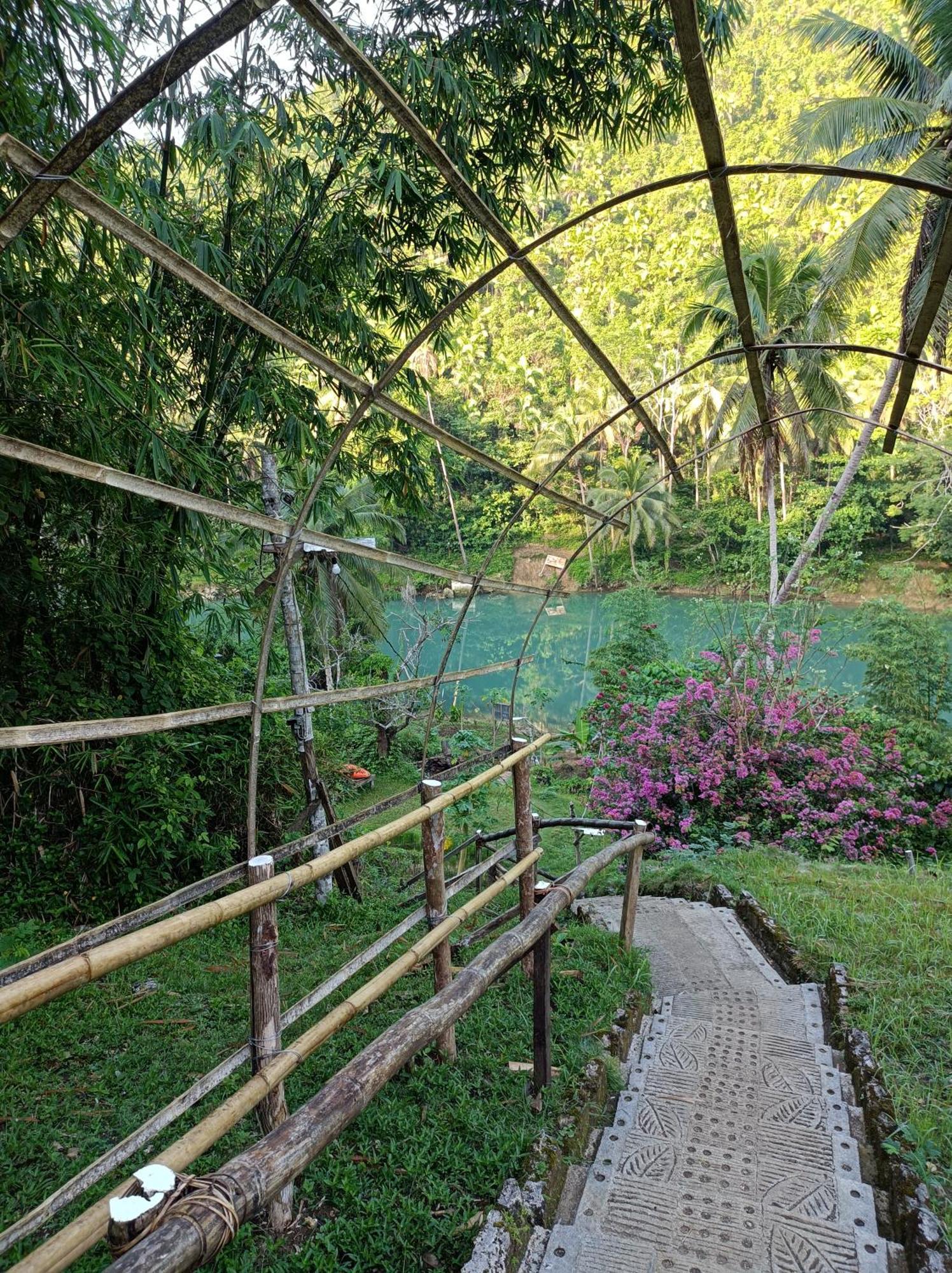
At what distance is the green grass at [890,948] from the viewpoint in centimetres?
186

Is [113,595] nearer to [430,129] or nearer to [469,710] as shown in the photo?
[430,129]

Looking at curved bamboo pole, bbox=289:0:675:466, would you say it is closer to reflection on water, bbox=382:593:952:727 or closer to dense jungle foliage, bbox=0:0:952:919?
dense jungle foliage, bbox=0:0:952:919

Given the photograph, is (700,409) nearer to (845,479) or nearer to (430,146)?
(845,479)

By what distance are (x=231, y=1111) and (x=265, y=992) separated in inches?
14.4

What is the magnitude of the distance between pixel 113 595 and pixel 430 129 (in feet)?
7.33

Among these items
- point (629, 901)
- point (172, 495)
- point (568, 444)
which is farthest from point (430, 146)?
point (568, 444)

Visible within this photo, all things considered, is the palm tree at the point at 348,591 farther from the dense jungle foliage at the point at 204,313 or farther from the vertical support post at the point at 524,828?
the vertical support post at the point at 524,828

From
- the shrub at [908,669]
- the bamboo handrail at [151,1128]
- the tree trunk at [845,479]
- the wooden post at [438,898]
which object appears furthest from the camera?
the shrub at [908,669]

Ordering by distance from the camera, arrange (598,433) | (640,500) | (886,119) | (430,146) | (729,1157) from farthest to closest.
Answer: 1. (640,500)
2. (886,119)
3. (598,433)
4. (729,1157)
5. (430,146)

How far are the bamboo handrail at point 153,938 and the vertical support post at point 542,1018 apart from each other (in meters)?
0.52

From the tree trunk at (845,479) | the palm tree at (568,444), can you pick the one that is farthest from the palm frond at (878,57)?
the palm tree at (568,444)

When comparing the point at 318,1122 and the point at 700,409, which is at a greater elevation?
the point at 700,409

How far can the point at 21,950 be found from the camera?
9.00 feet

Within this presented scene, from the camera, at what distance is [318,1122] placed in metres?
1.09
